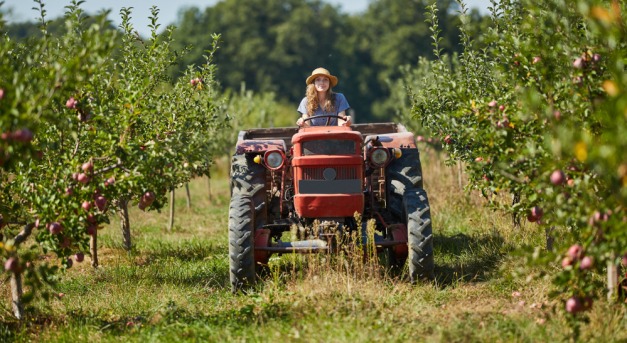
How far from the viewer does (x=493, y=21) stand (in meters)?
7.82

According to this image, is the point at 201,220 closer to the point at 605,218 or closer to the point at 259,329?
the point at 259,329

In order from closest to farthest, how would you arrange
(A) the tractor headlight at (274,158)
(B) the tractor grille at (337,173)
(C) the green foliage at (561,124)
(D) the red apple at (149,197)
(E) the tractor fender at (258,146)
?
(C) the green foliage at (561,124) < (D) the red apple at (149,197) < (B) the tractor grille at (337,173) < (A) the tractor headlight at (274,158) < (E) the tractor fender at (258,146)

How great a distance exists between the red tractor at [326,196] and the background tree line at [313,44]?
4384 cm

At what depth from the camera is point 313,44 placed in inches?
2261

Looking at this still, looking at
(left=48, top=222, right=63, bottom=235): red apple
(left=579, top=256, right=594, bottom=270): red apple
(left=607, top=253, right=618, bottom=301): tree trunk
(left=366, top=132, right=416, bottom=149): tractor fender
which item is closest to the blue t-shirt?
(left=366, top=132, right=416, bottom=149): tractor fender

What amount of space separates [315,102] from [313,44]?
49535mm

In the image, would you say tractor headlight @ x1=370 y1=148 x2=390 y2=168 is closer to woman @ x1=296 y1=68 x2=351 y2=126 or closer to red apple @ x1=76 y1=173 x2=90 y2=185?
woman @ x1=296 y1=68 x2=351 y2=126

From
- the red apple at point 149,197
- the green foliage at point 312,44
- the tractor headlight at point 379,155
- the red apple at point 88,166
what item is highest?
the green foliage at point 312,44

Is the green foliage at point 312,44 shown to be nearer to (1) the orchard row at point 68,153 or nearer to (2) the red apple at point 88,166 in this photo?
(1) the orchard row at point 68,153

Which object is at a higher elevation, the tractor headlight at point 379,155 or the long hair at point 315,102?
the long hair at point 315,102

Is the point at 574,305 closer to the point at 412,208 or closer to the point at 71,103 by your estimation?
the point at 412,208

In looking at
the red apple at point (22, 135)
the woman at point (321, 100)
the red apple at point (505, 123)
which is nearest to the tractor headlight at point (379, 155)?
the woman at point (321, 100)

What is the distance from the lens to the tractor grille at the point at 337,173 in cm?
694

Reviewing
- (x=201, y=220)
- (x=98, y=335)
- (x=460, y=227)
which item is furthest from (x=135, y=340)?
(x=201, y=220)
